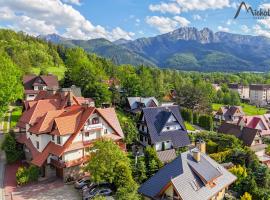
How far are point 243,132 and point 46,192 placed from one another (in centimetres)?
4297

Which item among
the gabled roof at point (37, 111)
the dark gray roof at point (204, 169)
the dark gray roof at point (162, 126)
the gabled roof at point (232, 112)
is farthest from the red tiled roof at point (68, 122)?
the gabled roof at point (232, 112)

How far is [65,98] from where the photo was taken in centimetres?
5131

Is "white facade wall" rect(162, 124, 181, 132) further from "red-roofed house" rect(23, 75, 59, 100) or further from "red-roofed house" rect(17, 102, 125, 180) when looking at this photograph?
"red-roofed house" rect(23, 75, 59, 100)

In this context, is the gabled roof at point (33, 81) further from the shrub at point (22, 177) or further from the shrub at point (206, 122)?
the shrub at point (22, 177)

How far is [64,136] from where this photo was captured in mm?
39969

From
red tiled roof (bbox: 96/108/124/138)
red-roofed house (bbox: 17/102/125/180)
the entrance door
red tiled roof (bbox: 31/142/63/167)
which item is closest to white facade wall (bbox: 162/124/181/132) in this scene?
red tiled roof (bbox: 96/108/124/138)

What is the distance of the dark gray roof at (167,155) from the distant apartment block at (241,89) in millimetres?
142331

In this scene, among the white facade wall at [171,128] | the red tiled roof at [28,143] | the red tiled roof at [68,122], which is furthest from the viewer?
the white facade wall at [171,128]

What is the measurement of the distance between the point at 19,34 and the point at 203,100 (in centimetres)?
11424

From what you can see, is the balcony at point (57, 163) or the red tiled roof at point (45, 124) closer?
the balcony at point (57, 163)

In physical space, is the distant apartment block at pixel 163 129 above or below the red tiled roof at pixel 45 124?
below

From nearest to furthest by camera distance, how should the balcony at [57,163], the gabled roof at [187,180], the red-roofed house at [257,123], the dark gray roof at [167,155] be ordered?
the gabled roof at [187,180] < the balcony at [57,163] < the dark gray roof at [167,155] < the red-roofed house at [257,123]

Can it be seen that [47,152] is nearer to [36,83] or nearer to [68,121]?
[68,121]

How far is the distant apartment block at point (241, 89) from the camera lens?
7242 inches
